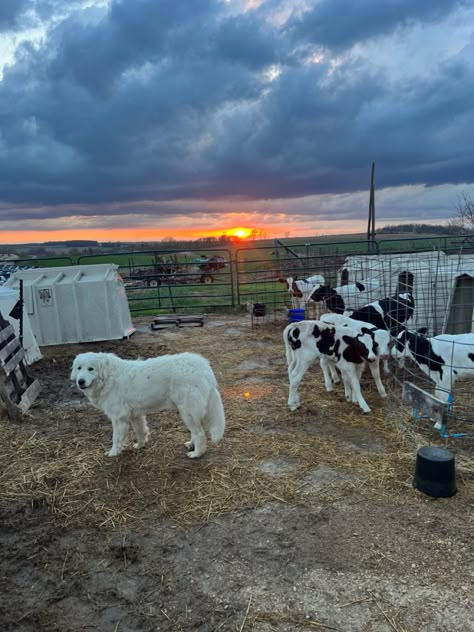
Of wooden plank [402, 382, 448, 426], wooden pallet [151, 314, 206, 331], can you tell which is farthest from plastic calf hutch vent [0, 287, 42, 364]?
wooden plank [402, 382, 448, 426]

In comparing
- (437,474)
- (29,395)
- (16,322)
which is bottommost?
(29,395)

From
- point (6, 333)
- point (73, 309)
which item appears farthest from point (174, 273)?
point (6, 333)

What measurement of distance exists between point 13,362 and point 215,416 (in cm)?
361

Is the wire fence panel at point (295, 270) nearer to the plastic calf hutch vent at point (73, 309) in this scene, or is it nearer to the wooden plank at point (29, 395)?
the plastic calf hutch vent at point (73, 309)

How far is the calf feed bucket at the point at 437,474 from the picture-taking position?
143 inches

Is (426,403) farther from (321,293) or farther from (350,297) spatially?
(321,293)

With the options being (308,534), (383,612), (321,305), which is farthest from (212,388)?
(321,305)

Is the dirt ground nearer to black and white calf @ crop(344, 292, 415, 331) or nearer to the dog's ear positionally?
the dog's ear

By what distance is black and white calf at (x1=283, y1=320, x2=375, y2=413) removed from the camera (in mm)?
5672

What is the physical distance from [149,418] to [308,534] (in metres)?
3.08

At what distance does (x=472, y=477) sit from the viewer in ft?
13.0

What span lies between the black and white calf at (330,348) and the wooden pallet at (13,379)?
3878 mm

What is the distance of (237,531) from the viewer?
3412 millimetres

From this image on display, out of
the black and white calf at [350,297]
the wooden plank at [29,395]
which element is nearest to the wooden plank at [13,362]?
the wooden plank at [29,395]
